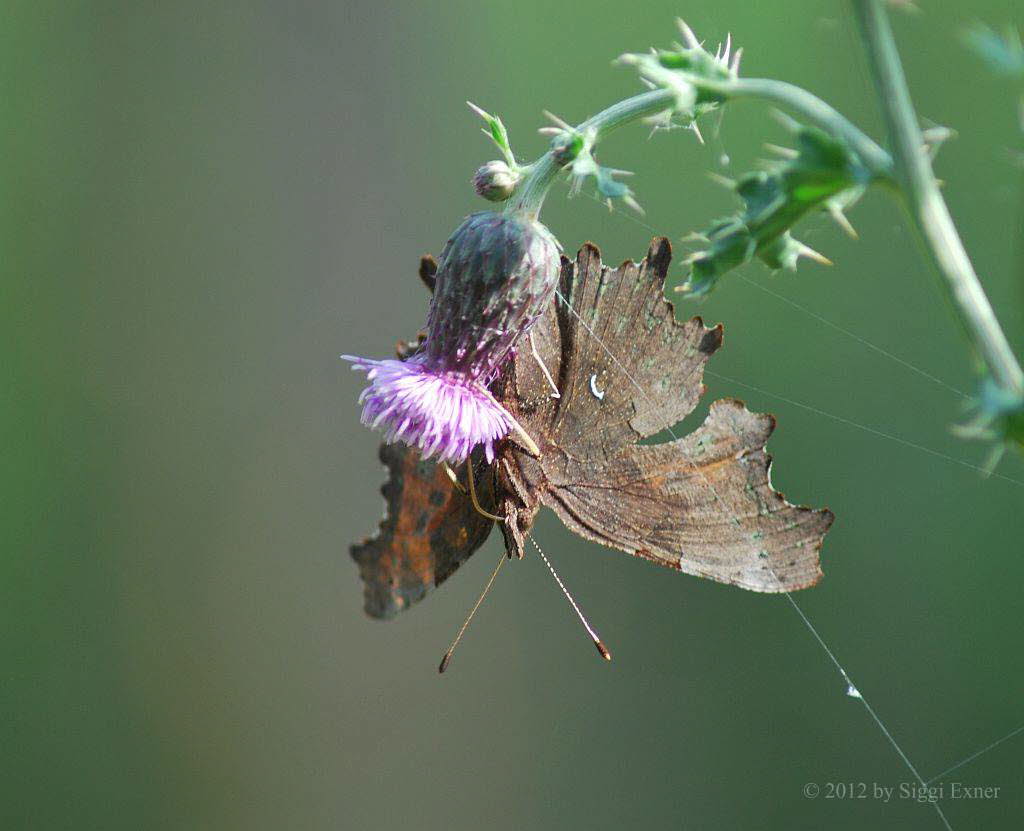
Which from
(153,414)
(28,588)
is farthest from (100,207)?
(28,588)

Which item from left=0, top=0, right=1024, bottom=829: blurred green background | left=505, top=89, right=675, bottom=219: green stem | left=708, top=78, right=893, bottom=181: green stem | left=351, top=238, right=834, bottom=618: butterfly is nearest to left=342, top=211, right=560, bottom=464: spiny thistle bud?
left=505, top=89, right=675, bottom=219: green stem

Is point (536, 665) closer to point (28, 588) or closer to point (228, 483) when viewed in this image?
point (228, 483)

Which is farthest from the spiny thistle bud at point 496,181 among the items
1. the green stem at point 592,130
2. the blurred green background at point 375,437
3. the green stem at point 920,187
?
the blurred green background at point 375,437

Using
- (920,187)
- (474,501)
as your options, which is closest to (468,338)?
(474,501)

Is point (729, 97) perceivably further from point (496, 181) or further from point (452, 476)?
point (452, 476)

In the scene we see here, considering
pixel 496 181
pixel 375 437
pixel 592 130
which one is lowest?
pixel 375 437

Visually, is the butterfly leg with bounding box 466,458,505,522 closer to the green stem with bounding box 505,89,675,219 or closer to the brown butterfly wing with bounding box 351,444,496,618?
the brown butterfly wing with bounding box 351,444,496,618
